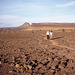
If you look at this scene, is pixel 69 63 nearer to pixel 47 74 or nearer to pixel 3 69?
pixel 47 74

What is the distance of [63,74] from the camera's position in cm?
446

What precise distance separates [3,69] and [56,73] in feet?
7.66

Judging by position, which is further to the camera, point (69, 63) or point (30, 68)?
point (69, 63)

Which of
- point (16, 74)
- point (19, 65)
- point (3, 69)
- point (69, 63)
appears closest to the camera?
point (16, 74)

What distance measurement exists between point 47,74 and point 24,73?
0.98m

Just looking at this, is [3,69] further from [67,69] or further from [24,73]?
[67,69]

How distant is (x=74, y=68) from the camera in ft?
16.8

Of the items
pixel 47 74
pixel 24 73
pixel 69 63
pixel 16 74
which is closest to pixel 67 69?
pixel 69 63

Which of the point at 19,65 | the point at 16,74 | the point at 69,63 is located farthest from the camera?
the point at 69,63

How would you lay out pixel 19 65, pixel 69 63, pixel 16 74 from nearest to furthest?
pixel 16 74 → pixel 19 65 → pixel 69 63

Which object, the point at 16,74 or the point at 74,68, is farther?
the point at 74,68

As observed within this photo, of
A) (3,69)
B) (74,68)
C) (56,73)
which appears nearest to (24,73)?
(3,69)

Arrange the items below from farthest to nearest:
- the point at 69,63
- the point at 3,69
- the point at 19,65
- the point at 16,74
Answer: the point at 69,63 → the point at 19,65 → the point at 3,69 → the point at 16,74

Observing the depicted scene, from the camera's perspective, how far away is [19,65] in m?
4.84
